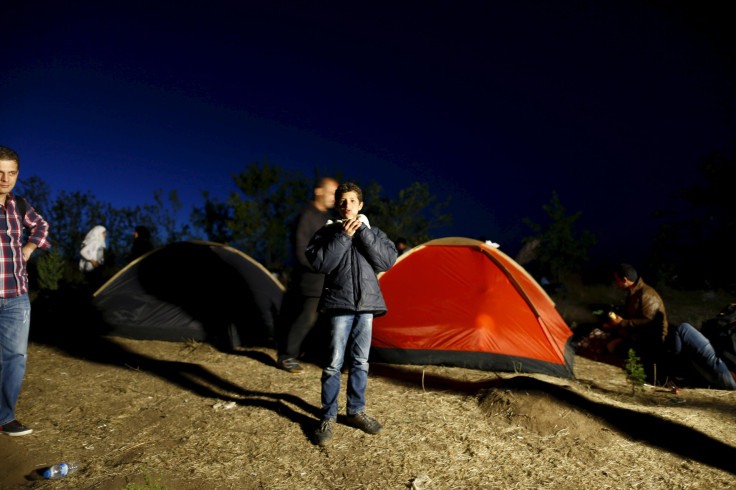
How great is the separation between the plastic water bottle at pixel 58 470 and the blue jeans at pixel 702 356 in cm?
585

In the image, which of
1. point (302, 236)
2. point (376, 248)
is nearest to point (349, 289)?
point (376, 248)

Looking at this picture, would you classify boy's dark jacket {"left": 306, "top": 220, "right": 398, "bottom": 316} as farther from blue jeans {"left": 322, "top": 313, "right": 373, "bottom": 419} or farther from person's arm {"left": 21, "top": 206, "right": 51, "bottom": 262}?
person's arm {"left": 21, "top": 206, "right": 51, "bottom": 262}

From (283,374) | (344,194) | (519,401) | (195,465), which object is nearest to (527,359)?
(519,401)

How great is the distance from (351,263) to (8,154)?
2.59 metres

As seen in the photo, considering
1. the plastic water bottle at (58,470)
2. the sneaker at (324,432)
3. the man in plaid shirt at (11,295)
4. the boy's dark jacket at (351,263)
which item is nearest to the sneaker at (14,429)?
the man in plaid shirt at (11,295)

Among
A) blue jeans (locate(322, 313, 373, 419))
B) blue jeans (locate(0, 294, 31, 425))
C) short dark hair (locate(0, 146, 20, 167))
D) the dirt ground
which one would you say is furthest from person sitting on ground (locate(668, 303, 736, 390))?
short dark hair (locate(0, 146, 20, 167))

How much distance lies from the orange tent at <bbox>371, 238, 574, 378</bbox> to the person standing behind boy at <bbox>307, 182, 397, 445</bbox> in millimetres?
2169

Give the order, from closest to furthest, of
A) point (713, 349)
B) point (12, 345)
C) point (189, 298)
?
point (12, 345), point (713, 349), point (189, 298)

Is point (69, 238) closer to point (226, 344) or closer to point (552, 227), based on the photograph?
point (226, 344)

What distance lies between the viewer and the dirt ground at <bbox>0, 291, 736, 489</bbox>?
2.79 m

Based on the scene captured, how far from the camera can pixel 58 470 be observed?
9.15 ft

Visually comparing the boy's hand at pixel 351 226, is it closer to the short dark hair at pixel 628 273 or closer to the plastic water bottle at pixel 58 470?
the plastic water bottle at pixel 58 470

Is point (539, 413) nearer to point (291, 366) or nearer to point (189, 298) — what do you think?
point (291, 366)

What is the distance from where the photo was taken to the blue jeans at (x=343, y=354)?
324cm
